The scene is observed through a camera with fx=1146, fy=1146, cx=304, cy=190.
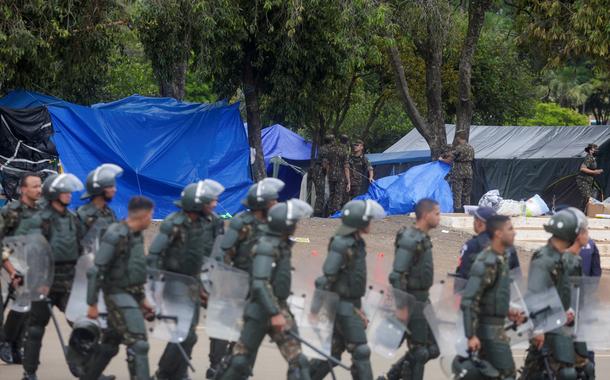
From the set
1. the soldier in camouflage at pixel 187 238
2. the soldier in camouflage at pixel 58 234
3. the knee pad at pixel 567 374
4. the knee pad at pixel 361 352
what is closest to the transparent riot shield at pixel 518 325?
the knee pad at pixel 567 374

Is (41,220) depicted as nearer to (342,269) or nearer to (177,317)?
(177,317)

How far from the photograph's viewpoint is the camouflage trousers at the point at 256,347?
27.9 feet

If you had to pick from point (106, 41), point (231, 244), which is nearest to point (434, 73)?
point (106, 41)

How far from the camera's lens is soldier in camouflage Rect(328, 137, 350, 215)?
74.0 ft

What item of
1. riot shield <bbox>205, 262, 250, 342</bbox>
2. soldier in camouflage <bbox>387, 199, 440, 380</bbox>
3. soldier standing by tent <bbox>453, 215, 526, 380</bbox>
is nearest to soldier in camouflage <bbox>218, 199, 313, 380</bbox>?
riot shield <bbox>205, 262, 250, 342</bbox>

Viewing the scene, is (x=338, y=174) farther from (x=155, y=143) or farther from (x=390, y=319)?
(x=390, y=319)

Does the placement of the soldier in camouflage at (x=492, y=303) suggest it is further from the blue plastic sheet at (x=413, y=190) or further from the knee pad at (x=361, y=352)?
the blue plastic sheet at (x=413, y=190)

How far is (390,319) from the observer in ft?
30.8

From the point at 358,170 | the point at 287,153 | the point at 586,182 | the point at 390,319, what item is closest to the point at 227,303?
the point at 390,319

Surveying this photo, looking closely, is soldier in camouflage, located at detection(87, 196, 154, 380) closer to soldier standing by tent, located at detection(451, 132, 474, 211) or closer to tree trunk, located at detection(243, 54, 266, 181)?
tree trunk, located at detection(243, 54, 266, 181)

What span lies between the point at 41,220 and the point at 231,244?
1692 mm

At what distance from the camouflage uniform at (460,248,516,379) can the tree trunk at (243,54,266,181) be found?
1334cm

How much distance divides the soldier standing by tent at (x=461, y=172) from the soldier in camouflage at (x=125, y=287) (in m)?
13.8

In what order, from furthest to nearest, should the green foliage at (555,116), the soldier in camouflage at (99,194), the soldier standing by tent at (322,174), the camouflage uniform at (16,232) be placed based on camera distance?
the green foliage at (555,116)
the soldier standing by tent at (322,174)
the camouflage uniform at (16,232)
the soldier in camouflage at (99,194)
